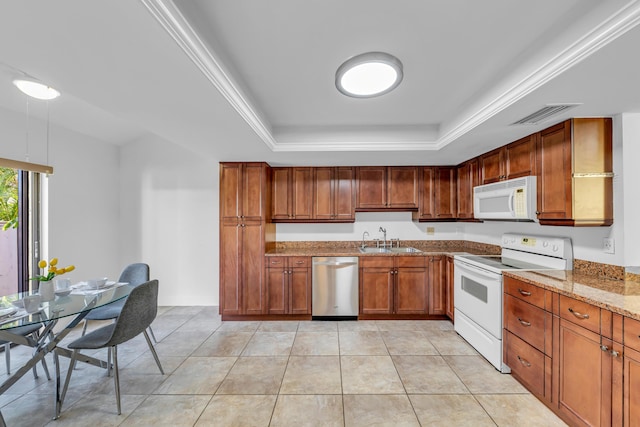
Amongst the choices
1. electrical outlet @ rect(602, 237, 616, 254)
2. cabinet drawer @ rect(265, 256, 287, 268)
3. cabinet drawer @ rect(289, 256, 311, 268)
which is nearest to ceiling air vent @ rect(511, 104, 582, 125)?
electrical outlet @ rect(602, 237, 616, 254)

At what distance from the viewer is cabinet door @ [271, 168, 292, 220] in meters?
3.96

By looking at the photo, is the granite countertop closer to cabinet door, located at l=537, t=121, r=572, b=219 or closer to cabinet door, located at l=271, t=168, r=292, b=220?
cabinet door, located at l=537, t=121, r=572, b=219

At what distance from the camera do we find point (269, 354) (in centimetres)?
277

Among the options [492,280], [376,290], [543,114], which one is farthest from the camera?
[376,290]

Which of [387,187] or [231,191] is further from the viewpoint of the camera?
[387,187]

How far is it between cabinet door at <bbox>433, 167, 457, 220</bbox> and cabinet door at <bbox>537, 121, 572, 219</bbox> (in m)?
1.50

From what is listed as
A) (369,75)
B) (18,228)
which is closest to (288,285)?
(369,75)

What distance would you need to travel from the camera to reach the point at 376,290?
3598 mm

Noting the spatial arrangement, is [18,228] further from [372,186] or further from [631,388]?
[631,388]

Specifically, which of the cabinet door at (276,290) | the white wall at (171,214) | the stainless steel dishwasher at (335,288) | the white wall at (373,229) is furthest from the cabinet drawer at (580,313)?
the white wall at (171,214)

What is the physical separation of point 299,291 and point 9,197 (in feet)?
11.1

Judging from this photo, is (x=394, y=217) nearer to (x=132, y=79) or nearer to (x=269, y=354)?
(x=269, y=354)

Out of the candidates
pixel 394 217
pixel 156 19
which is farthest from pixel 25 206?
pixel 394 217

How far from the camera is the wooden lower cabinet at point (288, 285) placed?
3635mm
